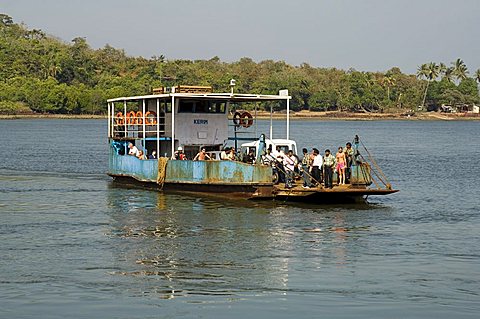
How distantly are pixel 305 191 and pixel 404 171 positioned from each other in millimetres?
23234

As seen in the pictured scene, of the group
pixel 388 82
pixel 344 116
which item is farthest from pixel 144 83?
pixel 388 82

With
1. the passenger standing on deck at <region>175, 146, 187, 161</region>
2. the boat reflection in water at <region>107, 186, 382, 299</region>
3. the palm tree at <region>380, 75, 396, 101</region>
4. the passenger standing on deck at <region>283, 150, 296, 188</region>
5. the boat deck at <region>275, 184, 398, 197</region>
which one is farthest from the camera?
the palm tree at <region>380, 75, 396, 101</region>

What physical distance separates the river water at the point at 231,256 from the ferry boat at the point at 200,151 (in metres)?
0.63

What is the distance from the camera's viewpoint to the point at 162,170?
33562mm

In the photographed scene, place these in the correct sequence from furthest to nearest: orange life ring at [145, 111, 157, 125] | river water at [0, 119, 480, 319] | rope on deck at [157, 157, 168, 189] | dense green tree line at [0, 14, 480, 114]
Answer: dense green tree line at [0, 14, 480, 114], orange life ring at [145, 111, 157, 125], rope on deck at [157, 157, 168, 189], river water at [0, 119, 480, 319]

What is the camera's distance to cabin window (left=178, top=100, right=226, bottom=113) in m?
35.4

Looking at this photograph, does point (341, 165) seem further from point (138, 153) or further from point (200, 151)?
point (138, 153)

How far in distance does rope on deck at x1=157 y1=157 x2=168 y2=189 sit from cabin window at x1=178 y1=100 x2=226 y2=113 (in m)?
2.70

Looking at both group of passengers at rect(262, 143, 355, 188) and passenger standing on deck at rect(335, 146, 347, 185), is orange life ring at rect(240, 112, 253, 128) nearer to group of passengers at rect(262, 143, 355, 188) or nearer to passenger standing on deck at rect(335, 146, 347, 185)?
group of passengers at rect(262, 143, 355, 188)

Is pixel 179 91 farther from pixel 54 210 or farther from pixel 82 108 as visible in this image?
pixel 82 108

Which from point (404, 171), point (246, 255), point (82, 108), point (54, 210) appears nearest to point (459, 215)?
point (246, 255)

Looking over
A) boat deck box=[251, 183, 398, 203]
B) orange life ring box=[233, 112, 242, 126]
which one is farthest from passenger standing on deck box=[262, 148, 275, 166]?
orange life ring box=[233, 112, 242, 126]

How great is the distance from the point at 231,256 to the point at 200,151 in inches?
498

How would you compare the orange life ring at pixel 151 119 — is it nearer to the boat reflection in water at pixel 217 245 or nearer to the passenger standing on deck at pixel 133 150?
the passenger standing on deck at pixel 133 150
